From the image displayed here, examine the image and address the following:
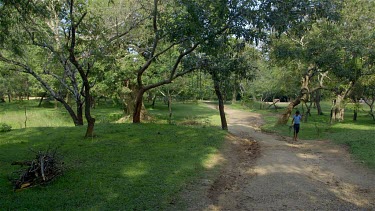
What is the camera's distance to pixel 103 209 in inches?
250

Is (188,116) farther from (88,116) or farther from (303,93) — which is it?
(88,116)

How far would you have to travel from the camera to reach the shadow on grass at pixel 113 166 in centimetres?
677

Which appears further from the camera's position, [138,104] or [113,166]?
[138,104]

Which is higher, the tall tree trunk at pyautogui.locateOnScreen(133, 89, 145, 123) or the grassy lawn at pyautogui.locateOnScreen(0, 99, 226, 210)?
the tall tree trunk at pyautogui.locateOnScreen(133, 89, 145, 123)

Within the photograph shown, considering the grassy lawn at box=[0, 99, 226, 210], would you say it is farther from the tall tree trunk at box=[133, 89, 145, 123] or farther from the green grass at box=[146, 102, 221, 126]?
the green grass at box=[146, 102, 221, 126]

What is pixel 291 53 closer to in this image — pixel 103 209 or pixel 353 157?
pixel 353 157

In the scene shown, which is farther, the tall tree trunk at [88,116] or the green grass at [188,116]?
the green grass at [188,116]

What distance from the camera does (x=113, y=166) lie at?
951cm

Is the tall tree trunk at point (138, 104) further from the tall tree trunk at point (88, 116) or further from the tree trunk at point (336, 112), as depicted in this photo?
the tree trunk at point (336, 112)

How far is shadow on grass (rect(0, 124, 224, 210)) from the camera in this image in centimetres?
677

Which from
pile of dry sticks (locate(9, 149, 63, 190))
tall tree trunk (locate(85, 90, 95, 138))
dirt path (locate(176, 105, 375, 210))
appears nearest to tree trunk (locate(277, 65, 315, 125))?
dirt path (locate(176, 105, 375, 210))

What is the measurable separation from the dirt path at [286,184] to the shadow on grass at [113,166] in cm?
88

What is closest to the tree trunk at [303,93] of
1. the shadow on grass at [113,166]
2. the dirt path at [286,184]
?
the shadow on grass at [113,166]

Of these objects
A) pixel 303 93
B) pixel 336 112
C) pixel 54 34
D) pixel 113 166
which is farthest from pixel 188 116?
pixel 113 166
